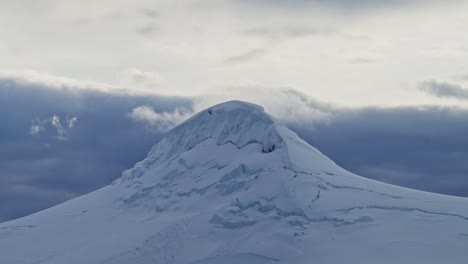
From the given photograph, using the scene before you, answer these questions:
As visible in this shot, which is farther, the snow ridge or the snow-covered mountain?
the snow ridge

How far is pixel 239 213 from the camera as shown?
52.4 meters

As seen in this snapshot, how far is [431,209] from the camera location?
168 feet

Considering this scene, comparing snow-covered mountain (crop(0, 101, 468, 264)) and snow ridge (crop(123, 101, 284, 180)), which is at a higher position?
snow ridge (crop(123, 101, 284, 180))

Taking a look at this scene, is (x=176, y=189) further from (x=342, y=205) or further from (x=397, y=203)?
(x=397, y=203)

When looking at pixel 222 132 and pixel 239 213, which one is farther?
pixel 222 132

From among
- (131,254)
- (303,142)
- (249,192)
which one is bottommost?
(131,254)

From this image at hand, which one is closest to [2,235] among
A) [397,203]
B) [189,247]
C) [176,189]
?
[176,189]

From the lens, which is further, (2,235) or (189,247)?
(2,235)

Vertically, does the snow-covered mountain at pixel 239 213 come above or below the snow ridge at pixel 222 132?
below

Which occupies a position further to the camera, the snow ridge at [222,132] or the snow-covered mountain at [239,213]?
the snow ridge at [222,132]

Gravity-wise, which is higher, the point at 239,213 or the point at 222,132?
the point at 222,132

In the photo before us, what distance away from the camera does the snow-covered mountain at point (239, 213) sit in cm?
4731

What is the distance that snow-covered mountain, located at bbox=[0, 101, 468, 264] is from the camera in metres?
47.3

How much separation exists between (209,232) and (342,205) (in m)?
9.59
